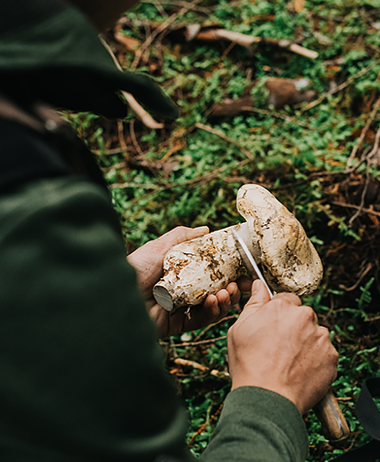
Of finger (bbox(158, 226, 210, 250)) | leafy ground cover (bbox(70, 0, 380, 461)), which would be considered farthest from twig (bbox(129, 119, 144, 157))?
finger (bbox(158, 226, 210, 250))

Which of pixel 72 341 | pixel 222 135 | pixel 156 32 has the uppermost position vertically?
pixel 72 341

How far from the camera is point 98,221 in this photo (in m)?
0.59

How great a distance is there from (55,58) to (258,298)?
826mm

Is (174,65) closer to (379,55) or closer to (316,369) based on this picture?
(379,55)

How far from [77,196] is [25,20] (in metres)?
0.28

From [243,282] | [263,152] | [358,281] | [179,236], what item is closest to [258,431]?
[243,282]

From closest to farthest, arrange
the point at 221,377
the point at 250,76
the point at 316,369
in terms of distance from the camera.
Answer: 1. the point at 316,369
2. the point at 221,377
3. the point at 250,76

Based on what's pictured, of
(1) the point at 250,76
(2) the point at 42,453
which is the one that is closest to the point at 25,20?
(2) the point at 42,453

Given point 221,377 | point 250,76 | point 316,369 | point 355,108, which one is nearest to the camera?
point 316,369

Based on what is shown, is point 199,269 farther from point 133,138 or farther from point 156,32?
point 156,32

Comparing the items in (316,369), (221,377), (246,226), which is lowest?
(221,377)

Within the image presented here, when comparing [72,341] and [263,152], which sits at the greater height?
[72,341]

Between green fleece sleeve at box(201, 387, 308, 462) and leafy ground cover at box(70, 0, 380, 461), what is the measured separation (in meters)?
0.66

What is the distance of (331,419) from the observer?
3.34 feet
